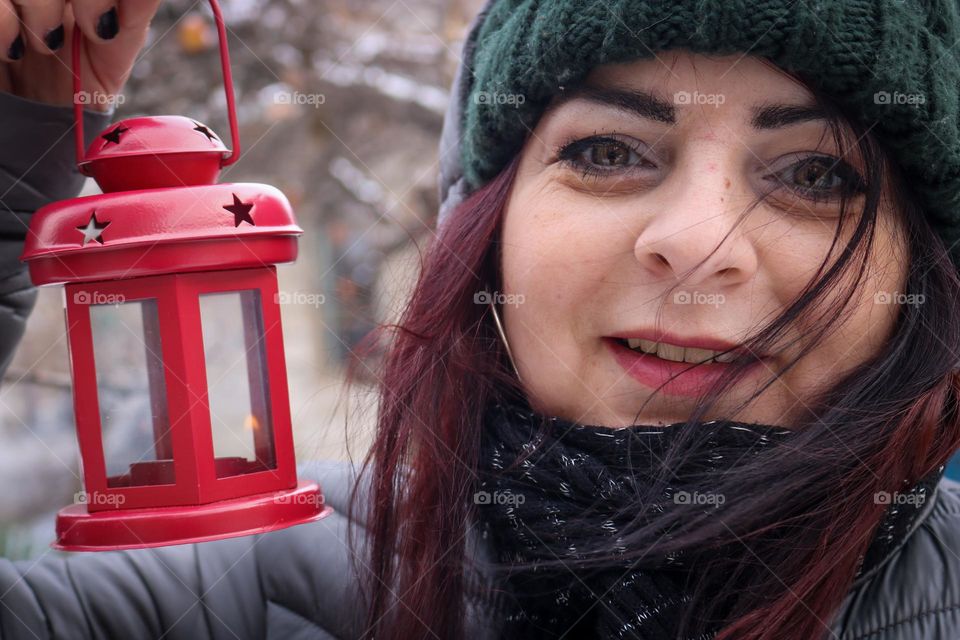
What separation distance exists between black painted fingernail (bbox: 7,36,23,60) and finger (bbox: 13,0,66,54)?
0.02 m

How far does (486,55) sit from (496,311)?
491 millimetres

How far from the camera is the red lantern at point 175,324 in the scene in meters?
1.34

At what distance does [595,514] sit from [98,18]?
1129 millimetres

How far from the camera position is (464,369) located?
1726 mm

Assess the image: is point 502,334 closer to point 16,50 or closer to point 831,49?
point 831,49

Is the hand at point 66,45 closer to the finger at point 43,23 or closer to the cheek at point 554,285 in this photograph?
the finger at point 43,23

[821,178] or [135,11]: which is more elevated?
[135,11]

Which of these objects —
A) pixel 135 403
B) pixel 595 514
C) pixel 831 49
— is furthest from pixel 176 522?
pixel 831 49

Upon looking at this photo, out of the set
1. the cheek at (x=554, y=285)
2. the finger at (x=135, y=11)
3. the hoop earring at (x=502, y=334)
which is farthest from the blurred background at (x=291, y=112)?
the finger at (x=135, y=11)

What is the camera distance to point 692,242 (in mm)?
1395

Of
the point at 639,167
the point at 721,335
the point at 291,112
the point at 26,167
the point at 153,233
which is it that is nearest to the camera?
the point at 153,233

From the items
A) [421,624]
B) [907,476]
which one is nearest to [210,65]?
[421,624]

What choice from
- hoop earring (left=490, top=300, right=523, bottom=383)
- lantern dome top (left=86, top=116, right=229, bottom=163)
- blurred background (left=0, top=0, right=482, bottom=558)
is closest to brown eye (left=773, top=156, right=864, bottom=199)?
hoop earring (left=490, top=300, right=523, bottom=383)

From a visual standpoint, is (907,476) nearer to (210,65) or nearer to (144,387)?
(144,387)
